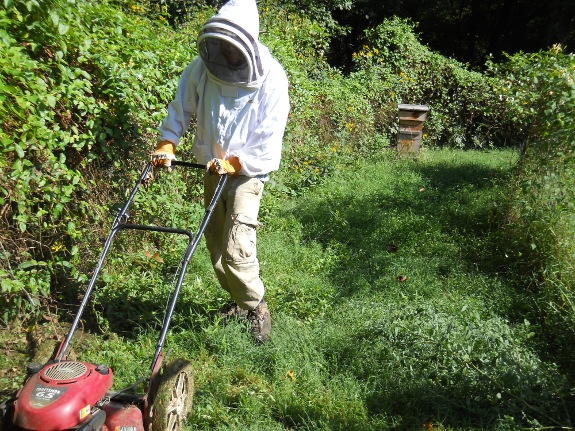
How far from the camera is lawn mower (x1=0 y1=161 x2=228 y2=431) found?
2.61m

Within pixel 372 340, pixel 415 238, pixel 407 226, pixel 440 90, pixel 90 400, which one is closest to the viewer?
pixel 90 400

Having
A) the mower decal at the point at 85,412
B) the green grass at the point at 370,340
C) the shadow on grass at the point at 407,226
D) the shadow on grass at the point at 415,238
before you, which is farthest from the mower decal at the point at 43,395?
the shadow on grass at the point at 407,226

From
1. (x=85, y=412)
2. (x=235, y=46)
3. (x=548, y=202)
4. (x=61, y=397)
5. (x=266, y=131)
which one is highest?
(x=235, y=46)

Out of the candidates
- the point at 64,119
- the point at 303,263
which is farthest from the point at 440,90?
the point at 64,119

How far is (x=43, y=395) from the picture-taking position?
265 cm

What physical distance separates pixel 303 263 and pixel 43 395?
11.3ft

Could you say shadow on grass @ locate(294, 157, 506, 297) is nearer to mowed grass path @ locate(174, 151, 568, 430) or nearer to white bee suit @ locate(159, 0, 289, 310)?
mowed grass path @ locate(174, 151, 568, 430)

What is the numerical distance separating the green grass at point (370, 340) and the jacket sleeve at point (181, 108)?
1.41 meters

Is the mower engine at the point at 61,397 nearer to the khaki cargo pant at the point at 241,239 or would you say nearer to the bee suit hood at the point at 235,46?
the khaki cargo pant at the point at 241,239

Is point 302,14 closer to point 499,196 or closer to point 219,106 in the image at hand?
point 499,196

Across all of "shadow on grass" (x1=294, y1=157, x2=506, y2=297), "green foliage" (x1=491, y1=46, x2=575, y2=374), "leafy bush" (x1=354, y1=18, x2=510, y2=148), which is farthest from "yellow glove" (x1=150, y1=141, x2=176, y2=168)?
"leafy bush" (x1=354, y1=18, x2=510, y2=148)

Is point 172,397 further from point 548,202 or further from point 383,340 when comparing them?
point 548,202

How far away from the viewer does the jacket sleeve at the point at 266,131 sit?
4.11m

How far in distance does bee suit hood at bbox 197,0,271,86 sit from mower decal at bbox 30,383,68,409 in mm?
2231
